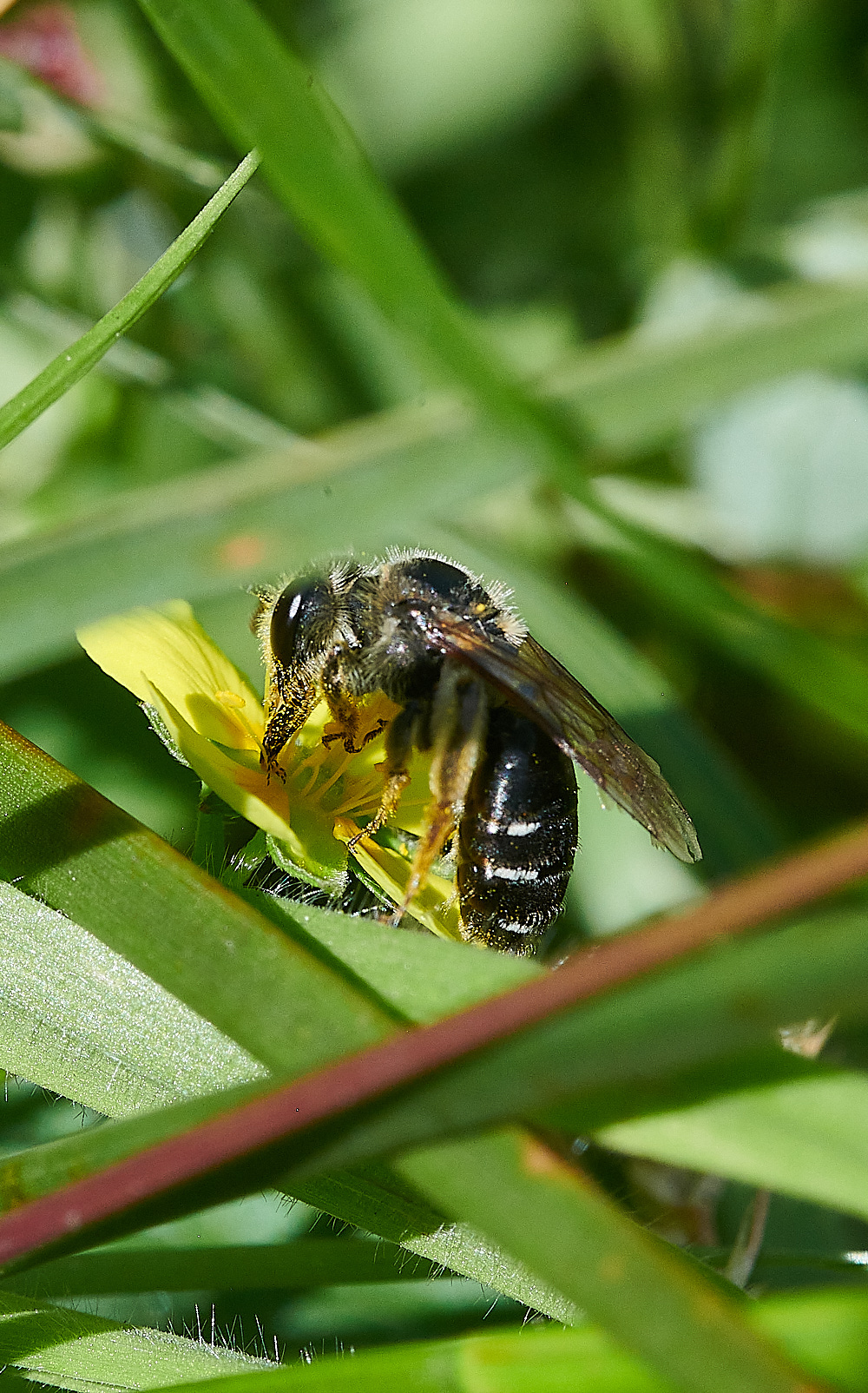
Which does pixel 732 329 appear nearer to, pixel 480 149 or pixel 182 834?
pixel 182 834

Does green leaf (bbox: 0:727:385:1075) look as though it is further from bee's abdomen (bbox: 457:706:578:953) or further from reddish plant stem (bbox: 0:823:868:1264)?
bee's abdomen (bbox: 457:706:578:953)

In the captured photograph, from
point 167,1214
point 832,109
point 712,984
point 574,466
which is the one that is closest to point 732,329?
point 574,466

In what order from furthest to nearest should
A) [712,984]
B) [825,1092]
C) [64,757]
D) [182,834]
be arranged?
[64,757] → [182,834] → [825,1092] → [712,984]

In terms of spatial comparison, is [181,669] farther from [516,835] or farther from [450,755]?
[516,835]

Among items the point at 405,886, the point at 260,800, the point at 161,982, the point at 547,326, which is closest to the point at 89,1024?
the point at 161,982

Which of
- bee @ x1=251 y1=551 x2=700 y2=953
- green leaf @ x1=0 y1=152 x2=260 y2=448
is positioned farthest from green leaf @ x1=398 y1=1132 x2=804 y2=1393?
green leaf @ x1=0 y1=152 x2=260 y2=448

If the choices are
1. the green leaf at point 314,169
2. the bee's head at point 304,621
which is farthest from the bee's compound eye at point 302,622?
the green leaf at point 314,169
